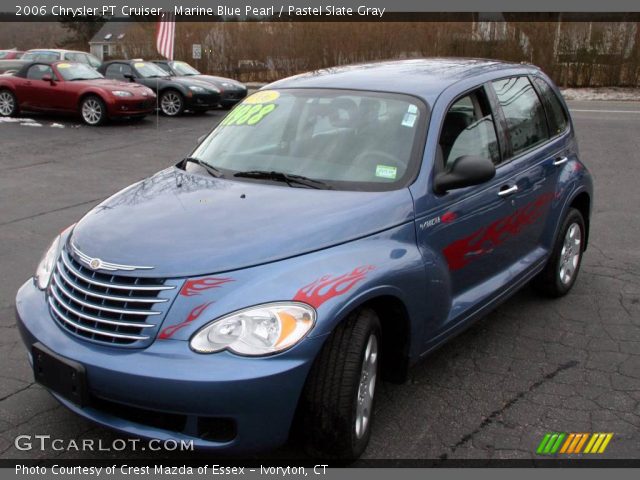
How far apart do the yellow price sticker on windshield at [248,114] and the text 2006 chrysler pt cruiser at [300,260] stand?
20mm

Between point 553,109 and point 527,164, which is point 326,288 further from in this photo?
point 553,109

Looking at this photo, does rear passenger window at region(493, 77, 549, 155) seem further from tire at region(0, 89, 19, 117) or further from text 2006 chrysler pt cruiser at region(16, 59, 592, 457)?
tire at region(0, 89, 19, 117)

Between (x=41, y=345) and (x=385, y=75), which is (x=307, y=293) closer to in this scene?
(x=41, y=345)

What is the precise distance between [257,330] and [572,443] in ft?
5.61

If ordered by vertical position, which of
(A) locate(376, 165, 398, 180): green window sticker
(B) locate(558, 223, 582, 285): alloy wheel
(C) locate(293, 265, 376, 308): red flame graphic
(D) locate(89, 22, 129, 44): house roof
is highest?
(A) locate(376, 165, 398, 180): green window sticker

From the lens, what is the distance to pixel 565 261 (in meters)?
5.39

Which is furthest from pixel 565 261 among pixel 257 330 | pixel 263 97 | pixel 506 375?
pixel 257 330

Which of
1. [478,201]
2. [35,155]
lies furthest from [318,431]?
[35,155]

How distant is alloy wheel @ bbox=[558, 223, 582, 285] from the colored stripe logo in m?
1.99

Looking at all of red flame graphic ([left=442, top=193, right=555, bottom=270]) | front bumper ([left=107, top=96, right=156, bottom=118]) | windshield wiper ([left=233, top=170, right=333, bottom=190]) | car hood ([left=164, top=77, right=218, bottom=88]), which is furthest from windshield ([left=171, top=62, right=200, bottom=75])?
windshield wiper ([left=233, top=170, right=333, bottom=190])

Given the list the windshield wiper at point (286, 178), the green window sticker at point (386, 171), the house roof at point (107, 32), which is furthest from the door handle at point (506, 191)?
the house roof at point (107, 32)

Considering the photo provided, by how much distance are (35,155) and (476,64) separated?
379 inches

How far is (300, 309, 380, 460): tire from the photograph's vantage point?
9.73ft

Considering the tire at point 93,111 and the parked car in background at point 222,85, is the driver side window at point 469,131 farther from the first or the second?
the parked car in background at point 222,85
